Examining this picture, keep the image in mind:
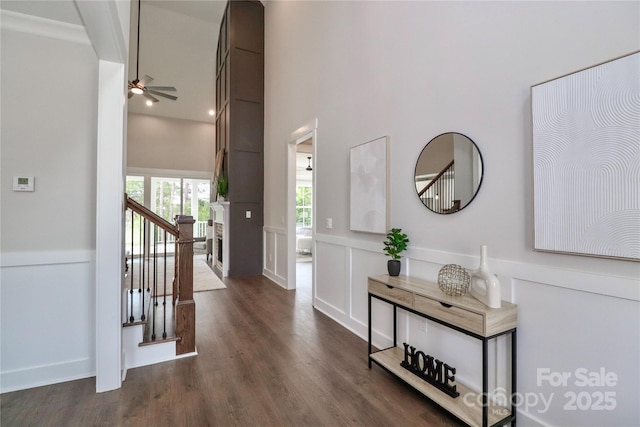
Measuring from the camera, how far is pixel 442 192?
2.10m

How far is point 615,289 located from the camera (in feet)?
4.27

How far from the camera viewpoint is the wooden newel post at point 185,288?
98.2 inches

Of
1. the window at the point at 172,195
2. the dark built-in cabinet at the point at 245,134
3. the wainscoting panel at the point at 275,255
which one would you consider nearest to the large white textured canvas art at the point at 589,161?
the wainscoting panel at the point at 275,255

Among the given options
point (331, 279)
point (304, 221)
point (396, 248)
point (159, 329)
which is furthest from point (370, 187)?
point (304, 221)

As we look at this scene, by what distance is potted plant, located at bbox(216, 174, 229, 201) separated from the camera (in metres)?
5.72

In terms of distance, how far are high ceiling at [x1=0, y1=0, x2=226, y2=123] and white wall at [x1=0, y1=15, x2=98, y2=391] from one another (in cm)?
518

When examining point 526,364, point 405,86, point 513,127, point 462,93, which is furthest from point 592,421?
point 405,86

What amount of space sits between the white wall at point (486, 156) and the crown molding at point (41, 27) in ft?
7.77

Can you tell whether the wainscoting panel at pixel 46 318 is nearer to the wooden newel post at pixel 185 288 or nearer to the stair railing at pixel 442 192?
the wooden newel post at pixel 185 288

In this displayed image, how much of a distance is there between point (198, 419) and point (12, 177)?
2143 millimetres

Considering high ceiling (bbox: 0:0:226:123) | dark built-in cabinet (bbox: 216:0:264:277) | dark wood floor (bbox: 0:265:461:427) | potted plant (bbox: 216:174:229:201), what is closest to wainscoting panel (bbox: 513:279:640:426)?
dark wood floor (bbox: 0:265:461:427)

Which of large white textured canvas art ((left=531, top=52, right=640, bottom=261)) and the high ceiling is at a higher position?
the high ceiling

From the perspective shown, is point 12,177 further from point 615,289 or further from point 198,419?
point 615,289

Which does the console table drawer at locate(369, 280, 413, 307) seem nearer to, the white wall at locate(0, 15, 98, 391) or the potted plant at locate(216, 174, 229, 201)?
the white wall at locate(0, 15, 98, 391)
